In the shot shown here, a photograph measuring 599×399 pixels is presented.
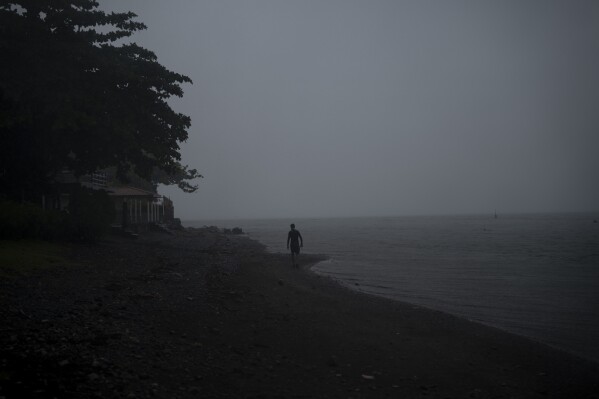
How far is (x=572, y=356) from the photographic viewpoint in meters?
10.1

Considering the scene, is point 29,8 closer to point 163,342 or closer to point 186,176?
point 163,342

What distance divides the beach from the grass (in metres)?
0.52

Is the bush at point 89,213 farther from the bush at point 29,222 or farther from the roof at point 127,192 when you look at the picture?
the roof at point 127,192

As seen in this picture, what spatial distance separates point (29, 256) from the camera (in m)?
14.2

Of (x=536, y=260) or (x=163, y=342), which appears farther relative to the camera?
(x=536, y=260)

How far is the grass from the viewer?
476 inches

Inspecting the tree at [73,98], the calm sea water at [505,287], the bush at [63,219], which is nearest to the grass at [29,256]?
the bush at [63,219]

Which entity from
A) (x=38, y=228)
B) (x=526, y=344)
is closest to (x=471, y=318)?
(x=526, y=344)

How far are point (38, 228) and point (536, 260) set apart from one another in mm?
33009

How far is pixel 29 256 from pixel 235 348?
988 cm

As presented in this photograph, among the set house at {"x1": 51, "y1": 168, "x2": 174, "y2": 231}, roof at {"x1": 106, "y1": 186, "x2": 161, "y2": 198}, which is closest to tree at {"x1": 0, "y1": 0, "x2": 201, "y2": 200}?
house at {"x1": 51, "y1": 168, "x2": 174, "y2": 231}

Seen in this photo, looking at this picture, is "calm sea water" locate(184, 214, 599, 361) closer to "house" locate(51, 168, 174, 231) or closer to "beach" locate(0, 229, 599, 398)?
"beach" locate(0, 229, 599, 398)

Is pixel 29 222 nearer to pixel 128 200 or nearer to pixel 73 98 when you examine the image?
pixel 73 98

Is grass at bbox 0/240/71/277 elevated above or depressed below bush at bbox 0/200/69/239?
below
